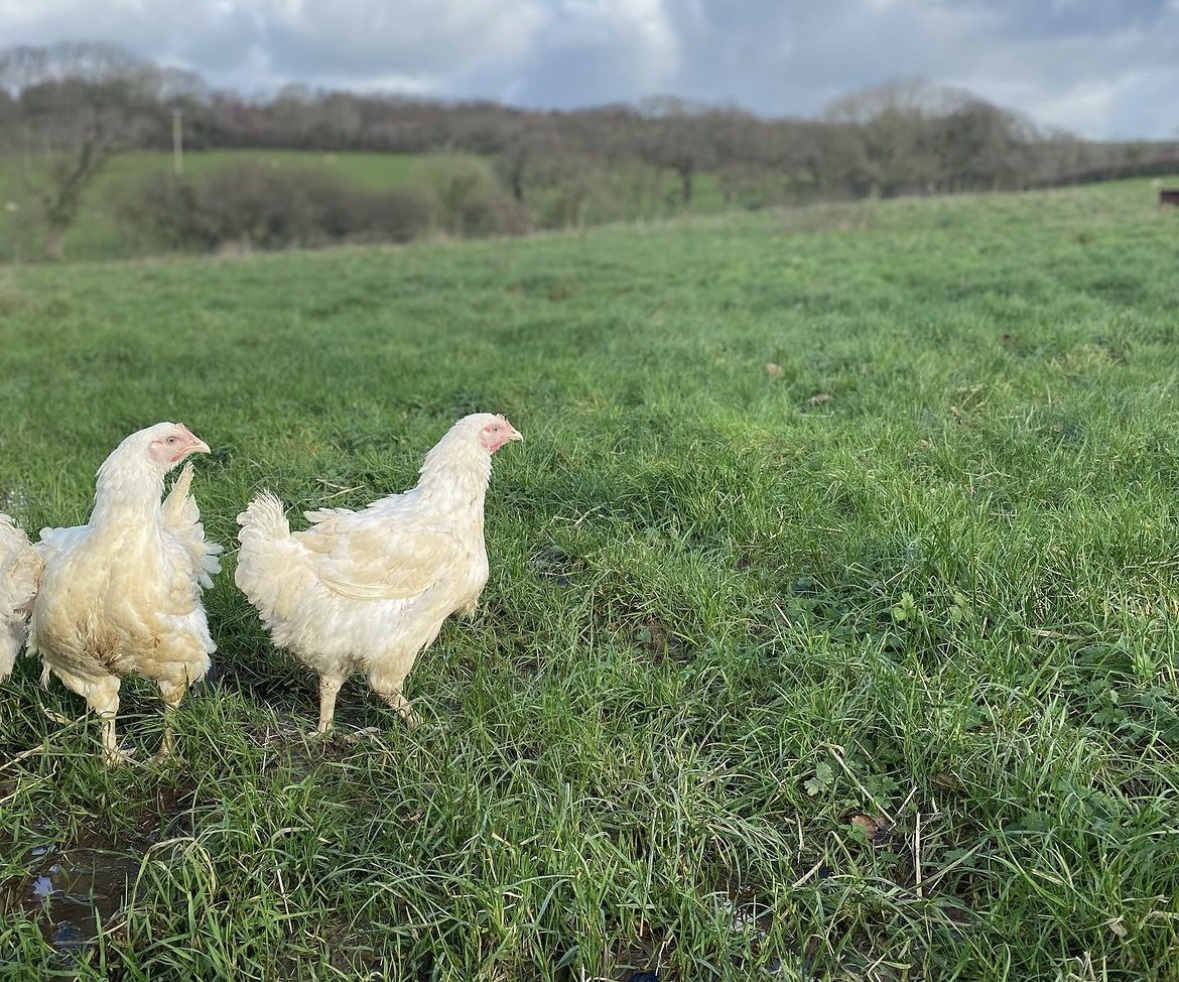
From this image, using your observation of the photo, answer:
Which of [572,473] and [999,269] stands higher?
[999,269]

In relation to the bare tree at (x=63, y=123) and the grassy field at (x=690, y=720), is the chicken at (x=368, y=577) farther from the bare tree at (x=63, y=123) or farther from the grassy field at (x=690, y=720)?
the bare tree at (x=63, y=123)

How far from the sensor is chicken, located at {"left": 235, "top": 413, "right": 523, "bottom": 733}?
107 inches

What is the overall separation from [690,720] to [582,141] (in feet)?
147

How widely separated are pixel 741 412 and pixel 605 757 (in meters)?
3.23

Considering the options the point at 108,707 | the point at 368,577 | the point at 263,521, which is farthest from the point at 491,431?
the point at 108,707

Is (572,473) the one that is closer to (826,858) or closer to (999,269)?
(826,858)

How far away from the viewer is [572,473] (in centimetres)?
453

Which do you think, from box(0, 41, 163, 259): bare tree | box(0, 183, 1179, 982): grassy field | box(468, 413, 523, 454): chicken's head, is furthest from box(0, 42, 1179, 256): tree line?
box(468, 413, 523, 454): chicken's head

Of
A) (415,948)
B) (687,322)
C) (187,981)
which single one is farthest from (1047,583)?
(687,322)

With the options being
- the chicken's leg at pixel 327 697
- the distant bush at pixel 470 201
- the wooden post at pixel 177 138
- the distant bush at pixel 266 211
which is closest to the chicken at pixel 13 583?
the chicken's leg at pixel 327 697

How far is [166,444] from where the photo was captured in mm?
2744

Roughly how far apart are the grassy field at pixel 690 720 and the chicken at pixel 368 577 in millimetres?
284

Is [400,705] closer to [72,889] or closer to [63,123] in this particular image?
[72,889]

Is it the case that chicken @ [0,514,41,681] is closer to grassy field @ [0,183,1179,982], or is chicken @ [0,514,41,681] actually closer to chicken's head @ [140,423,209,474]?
grassy field @ [0,183,1179,982]
